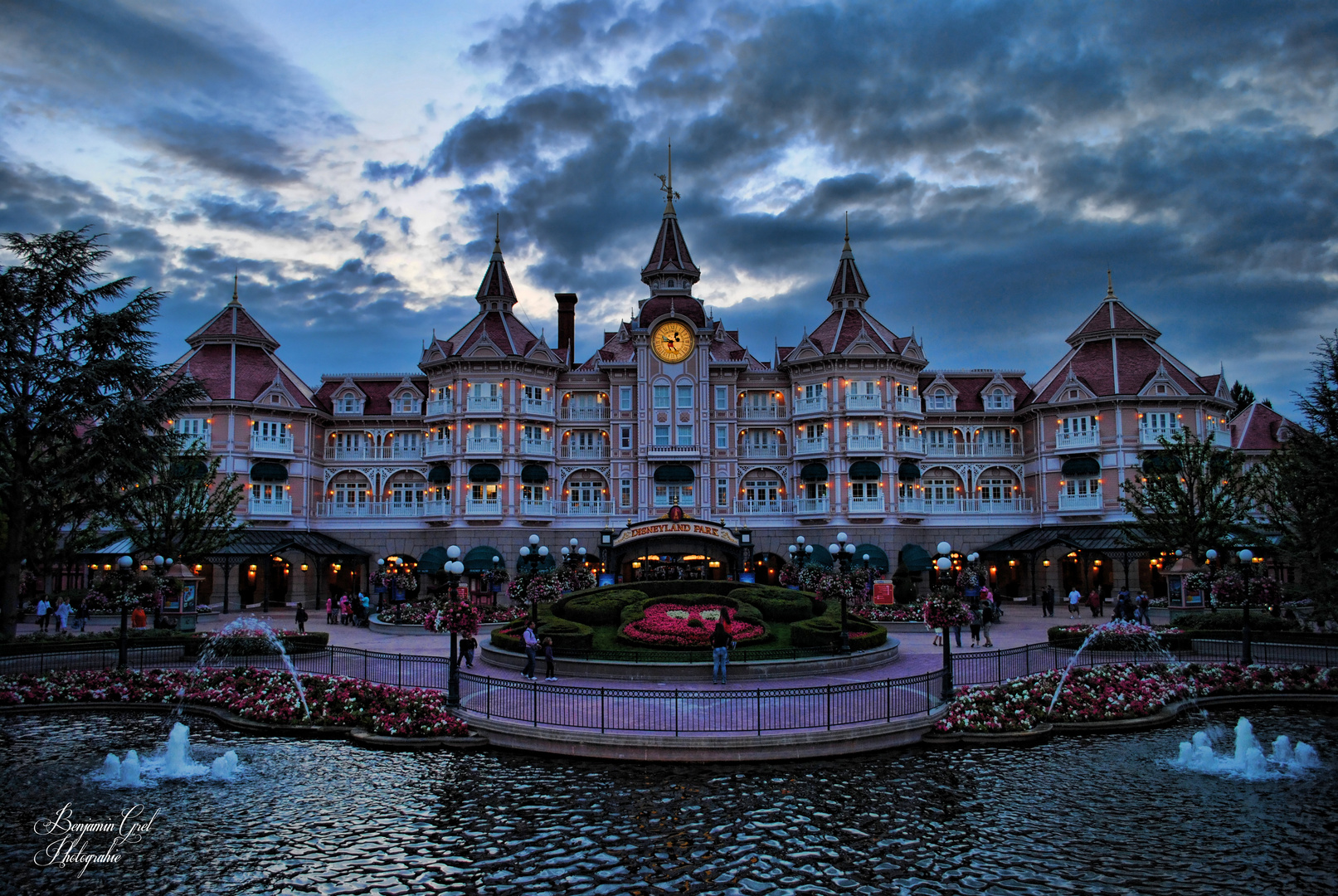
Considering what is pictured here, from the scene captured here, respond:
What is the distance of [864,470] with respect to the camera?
189ft

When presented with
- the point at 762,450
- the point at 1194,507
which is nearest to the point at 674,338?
the point at 762,450

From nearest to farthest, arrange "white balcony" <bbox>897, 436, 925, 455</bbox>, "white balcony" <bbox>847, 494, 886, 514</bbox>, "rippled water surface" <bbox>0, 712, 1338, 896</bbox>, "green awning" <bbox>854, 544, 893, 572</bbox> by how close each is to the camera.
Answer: "rippled water surface" <bbox>0, 712, 1338, 896</bbox> < "green awning" <bbox>854, 544, 893, 572</bbox> < "white balcony" <bbox>847, 494, 886, 514</bbox> < "white balcony" <bbox>897, 436, 925, 455</bbox>

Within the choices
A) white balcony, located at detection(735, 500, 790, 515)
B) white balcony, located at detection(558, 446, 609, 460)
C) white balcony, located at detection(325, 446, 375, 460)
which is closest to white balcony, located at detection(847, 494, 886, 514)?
white balcony, located at detection(735, 500, 790, 515)

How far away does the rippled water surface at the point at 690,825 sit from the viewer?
1285 centimetres

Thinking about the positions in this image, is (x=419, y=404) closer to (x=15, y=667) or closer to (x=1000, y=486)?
(x=15, y=667)

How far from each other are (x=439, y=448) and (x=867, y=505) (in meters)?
29.8

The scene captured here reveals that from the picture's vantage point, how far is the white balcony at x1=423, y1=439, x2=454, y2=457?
59.2 meters

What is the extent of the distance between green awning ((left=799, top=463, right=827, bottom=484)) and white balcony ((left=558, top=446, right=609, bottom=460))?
14.3 meters

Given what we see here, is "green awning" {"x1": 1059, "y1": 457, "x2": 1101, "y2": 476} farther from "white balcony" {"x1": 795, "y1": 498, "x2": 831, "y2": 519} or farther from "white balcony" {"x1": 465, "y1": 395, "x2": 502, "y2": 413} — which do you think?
"white balcony" {"x1": 465, "y1": 395, "x2": 502, "y2": 413}

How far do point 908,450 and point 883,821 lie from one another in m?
45.9

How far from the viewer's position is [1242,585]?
28.6m

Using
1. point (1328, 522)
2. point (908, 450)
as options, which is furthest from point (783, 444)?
point (1328, 522)

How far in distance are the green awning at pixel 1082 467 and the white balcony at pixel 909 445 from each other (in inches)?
372

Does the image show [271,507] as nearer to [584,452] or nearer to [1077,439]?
[584,452]
